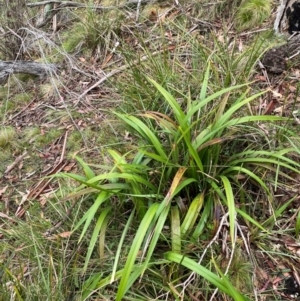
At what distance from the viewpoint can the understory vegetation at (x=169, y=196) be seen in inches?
82.2

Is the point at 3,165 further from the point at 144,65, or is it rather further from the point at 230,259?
the point at 230,259

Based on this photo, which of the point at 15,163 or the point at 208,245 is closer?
the point at 208,245

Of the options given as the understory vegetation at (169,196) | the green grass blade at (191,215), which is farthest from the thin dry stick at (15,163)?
the green grass blade at (191,215)

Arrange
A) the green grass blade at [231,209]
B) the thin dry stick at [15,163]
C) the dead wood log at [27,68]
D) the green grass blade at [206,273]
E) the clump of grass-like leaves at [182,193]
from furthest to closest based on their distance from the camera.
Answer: the dead wood log at [27,68], the thin dry stick at [15,163], the clump of grass-like leaves at [182,193], the green grass blade at [231,209], the green grass blade at [206,273]

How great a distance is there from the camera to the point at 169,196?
2043mm

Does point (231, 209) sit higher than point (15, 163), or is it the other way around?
point (231, 209)

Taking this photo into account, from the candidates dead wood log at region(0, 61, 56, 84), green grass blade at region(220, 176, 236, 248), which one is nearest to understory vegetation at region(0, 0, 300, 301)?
green grass blade at region(220, 176, 236, 248)

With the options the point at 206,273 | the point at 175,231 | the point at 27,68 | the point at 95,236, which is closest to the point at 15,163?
the point at 27,68

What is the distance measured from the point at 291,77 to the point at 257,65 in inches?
10.7

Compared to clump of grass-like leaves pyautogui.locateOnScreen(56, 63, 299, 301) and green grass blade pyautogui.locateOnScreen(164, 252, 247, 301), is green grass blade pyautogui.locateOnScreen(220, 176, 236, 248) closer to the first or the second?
clump of grass-like leaves pyautogui.locateOnScreen(56, 63, 299, 301)

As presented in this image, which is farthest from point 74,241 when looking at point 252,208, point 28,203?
point 252,208

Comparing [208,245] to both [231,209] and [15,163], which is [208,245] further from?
→ [15,163]

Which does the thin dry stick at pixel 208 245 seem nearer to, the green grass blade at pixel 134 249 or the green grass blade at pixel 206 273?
the green grass blade at pixel 206 273

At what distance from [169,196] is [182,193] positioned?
0.32m
